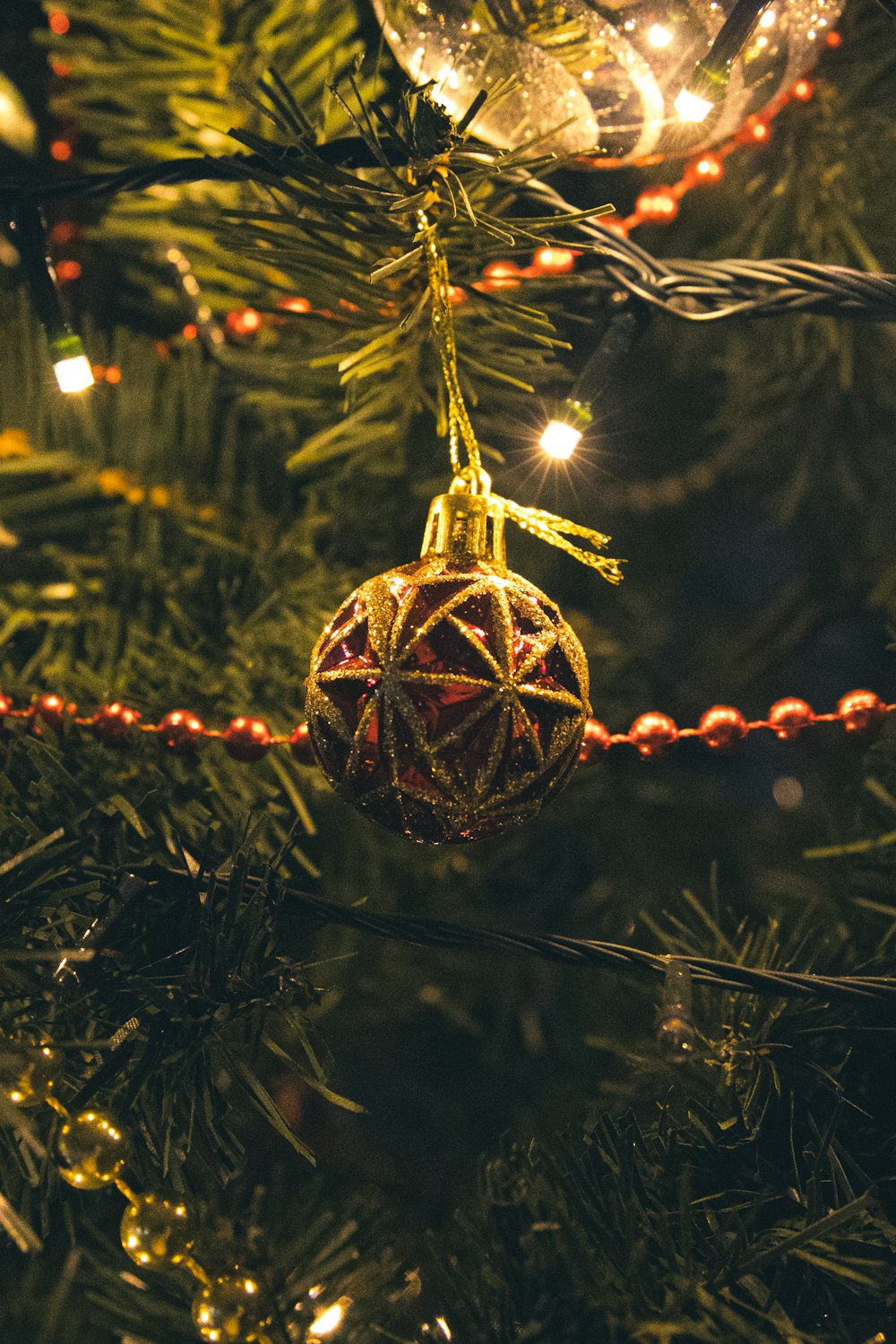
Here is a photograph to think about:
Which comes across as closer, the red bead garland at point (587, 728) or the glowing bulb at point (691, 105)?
the glowing bulb at point (691, 105)

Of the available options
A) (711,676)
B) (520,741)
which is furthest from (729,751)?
(711,676)

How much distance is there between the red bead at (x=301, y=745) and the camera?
24.5 inches

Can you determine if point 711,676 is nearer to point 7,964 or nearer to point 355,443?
point 355,443

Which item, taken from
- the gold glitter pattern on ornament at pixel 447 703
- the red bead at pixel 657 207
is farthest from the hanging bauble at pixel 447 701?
the red bead at pixel 657 207

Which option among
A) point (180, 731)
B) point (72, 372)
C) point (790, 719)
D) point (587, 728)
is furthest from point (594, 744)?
point (72, 372)

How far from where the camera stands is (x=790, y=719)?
0.63m

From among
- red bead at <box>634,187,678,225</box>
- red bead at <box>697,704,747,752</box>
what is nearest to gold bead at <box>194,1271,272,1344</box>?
red bead at <box>697,704,747,752</box>

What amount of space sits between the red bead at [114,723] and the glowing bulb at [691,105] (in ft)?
1.36

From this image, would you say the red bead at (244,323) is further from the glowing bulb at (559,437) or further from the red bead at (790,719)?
the red bead at (790,719)

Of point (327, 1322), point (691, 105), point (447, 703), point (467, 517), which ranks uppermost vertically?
point (691, 105)

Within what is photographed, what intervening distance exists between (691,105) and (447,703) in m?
0.29

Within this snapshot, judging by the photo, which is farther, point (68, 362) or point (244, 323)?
point (244, 323)

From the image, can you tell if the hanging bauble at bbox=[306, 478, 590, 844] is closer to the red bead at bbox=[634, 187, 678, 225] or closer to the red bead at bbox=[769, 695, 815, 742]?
the red bead at bbox=[769, 695, 815, 742]

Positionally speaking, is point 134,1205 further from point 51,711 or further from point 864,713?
point 864,713
